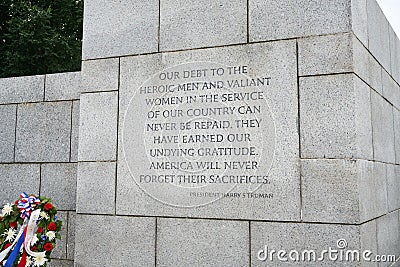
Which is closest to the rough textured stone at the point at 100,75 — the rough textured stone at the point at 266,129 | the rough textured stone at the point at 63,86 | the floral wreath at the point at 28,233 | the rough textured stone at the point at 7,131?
the rough textured stone at the point at 266,129

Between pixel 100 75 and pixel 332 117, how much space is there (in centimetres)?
310

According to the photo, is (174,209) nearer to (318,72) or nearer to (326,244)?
(326,244)

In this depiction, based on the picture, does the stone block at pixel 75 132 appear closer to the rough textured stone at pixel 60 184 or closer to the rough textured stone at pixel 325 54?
the rough textured stone at pixel 60 184

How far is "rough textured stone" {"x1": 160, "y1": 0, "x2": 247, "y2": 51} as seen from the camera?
16.9ft

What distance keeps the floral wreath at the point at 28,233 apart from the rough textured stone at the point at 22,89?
231 centimetres

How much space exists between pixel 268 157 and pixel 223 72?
1157 millimetres

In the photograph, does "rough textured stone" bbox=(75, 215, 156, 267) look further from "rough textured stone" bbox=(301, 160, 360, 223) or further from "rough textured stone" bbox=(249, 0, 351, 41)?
"rough textured stone" bbox=(249, 0, 351, 41)

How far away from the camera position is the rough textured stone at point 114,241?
524 cm

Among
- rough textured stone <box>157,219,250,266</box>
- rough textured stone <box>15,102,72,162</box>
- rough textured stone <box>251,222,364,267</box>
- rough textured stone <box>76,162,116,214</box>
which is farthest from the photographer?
rough textured stone <box>15,102,72,162</box>

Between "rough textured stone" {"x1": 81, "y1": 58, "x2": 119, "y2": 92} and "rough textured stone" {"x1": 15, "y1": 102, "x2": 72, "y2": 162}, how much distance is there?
46.5 inches

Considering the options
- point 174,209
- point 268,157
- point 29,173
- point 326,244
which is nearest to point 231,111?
point 268,157

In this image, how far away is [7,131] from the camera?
7.34m

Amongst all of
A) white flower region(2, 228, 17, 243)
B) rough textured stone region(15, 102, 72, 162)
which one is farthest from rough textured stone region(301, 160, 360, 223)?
rough textured stone region(15, 102, 72, 162)

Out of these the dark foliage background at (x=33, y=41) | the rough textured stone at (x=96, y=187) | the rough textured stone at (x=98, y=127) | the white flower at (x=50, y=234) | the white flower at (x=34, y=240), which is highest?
the dark foliage background at (x=33, y=41)
